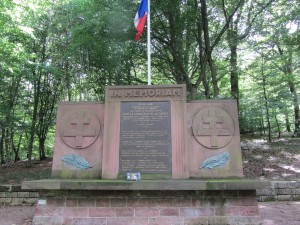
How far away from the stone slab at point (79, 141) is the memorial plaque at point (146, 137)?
483mm

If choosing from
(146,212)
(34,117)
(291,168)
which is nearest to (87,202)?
(146,212)

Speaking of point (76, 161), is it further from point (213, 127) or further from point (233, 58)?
point (233, 58)

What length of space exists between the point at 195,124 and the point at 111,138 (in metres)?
1.66

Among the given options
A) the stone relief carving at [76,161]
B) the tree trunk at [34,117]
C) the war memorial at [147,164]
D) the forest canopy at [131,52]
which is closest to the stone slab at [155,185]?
the war memorial at [147,164]

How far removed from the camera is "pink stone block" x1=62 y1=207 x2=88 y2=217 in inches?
195

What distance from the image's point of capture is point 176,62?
12086mm

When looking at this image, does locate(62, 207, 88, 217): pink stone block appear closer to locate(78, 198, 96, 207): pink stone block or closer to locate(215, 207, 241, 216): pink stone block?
locate(78, 198, 96, 207): pink stone block

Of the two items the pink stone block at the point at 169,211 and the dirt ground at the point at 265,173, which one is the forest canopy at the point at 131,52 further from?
the pink stone block at the point at 169,211

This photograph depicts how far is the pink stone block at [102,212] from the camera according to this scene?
4938 millimetres

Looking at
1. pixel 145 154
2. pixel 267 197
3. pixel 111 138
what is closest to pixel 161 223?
pixel 145 154

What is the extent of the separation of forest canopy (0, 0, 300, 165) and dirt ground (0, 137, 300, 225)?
1.44 metres

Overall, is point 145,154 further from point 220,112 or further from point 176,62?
point 176,62

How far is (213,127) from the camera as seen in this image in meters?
5.45

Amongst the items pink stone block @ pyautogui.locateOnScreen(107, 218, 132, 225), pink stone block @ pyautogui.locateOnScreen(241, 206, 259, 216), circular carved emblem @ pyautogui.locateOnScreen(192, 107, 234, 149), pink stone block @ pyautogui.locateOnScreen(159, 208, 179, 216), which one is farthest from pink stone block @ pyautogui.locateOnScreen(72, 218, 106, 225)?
pink stone block @ pyautogui.locateOnScreen(241, 206, 259, 216)
